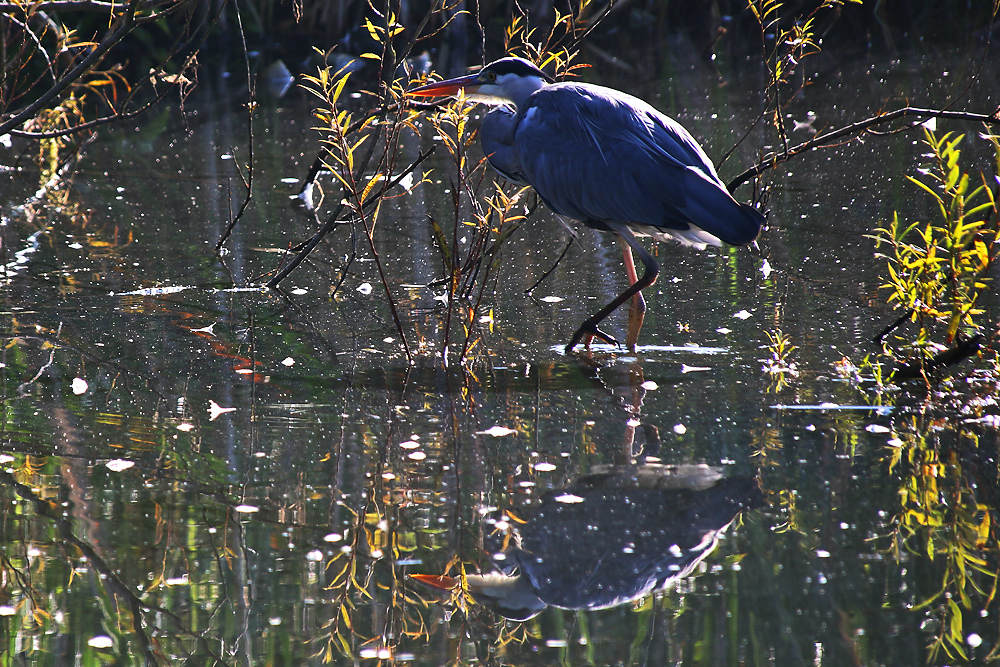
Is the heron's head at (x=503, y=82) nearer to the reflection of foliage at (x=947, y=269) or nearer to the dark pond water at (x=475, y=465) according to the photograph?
the dark pond water at (x=475, y=465)

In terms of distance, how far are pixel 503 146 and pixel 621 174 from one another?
0.64 m

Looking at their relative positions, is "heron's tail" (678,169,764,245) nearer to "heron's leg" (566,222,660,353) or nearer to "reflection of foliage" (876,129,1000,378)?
"heron's leg" (566,222,660,353)

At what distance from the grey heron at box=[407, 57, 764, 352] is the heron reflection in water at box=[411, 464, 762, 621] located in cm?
112

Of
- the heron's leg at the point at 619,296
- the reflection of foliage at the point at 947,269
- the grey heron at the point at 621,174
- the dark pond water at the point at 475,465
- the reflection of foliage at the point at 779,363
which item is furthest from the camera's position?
the heron's leg at the point at 619,296

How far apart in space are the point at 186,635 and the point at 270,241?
140 inches

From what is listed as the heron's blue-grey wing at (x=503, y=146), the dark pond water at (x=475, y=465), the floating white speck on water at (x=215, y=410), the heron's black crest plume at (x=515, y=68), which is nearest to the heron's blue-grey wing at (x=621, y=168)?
the heron's blue-grey wing at (x=503, y=146)

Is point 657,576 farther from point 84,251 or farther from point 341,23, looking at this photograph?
point 341,23

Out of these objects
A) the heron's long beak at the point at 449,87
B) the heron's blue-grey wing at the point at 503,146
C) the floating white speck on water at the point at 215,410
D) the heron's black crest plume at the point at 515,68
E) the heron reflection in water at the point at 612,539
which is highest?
the heron's black crest plume at the point at 515,68

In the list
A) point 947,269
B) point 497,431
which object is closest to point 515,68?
point 497,431

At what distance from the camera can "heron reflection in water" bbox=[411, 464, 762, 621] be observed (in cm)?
255

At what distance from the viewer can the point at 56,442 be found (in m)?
3.28

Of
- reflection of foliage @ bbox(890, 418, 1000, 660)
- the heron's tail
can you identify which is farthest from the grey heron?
reflection of foliage @ bbox(890, 418, 1000, 660)

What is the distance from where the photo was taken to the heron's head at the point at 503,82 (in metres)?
4.56

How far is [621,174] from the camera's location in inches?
161
